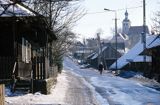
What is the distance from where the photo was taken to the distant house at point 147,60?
159ft

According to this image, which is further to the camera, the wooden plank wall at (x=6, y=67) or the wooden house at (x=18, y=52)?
the wooden plank wall at (x=6, y=67)

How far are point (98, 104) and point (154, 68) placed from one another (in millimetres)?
30052

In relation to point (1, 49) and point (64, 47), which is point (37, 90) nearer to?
point (1, 49)

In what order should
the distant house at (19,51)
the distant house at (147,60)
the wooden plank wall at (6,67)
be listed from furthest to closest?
the distant house at (147,60), the wooden plank wall at (6,67), the distant house at (19,51)

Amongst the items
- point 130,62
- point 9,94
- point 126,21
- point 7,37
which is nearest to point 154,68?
Result: point 130,62

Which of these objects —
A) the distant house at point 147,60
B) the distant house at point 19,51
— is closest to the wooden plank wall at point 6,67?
the distant house at point 19,51

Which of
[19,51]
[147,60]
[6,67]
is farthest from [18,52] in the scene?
[147,60]

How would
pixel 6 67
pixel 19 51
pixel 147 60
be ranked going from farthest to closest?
pixel 147 60 < pixel 19 51 < pixel 6 67

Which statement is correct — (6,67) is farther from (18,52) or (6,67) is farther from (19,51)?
A: (19,51)

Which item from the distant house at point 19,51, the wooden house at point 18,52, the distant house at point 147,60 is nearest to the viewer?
the distant house at point 19,51

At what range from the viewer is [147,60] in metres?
61.8

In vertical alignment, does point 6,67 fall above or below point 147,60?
above

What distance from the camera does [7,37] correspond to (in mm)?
25188

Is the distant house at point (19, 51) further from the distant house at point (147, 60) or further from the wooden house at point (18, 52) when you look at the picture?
the distant house at point (147, 60)
